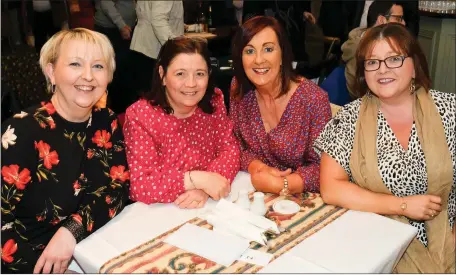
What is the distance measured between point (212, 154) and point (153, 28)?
82.4 inches

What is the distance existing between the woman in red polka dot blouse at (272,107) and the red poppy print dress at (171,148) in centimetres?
14

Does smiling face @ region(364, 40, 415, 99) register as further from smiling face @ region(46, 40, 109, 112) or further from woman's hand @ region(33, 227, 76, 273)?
woman's hand @ region(33, 227, 76, 273)

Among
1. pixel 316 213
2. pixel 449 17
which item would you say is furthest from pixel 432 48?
pixel 316 213

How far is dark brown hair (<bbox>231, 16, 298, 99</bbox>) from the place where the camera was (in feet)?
6.64

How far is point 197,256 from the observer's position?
141cm

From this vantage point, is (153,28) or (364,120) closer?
(364,120)

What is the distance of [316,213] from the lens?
66.2 inches

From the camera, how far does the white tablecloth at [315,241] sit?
1396 mm

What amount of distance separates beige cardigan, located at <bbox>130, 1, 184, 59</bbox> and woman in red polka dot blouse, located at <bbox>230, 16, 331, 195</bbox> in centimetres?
173

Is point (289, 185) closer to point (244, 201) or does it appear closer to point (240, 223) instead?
point (244, 201)

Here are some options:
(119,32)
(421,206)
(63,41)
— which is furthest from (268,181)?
(119,32)

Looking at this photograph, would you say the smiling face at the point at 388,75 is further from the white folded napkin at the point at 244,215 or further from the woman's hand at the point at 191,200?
the woman's hand at the point at 191,200

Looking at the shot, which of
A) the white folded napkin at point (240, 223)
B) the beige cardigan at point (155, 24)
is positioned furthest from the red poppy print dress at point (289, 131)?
the beige cardigan at point (155, 24)

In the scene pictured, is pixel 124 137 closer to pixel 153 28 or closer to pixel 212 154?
pixel 212 154
